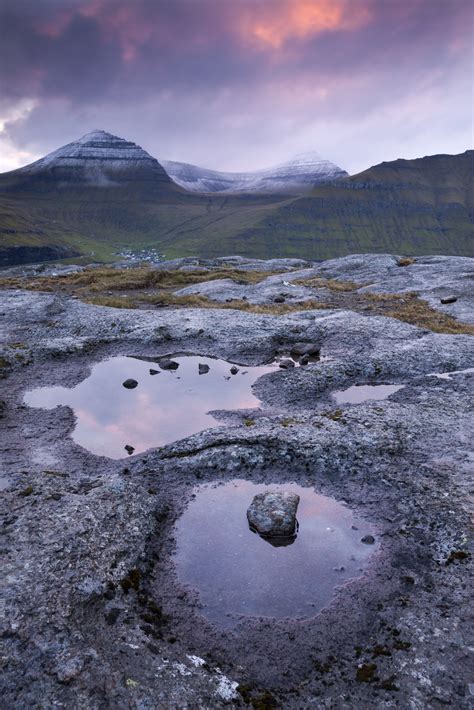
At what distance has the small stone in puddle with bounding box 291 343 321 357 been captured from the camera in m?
29.2

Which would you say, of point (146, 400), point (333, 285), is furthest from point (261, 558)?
point (333, 285)

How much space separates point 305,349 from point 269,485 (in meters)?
14.6

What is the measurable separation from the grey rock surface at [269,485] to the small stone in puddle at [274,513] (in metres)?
1.64

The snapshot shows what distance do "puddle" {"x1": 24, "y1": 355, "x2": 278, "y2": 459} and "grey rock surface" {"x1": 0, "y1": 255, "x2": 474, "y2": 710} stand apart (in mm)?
904

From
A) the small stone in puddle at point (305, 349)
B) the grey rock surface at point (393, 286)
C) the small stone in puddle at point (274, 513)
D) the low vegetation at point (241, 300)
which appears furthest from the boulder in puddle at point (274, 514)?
the grey rock surface at point (393, 286)

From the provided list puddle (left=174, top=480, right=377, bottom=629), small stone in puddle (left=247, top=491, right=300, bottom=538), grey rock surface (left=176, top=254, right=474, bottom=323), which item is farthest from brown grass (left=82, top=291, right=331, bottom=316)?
puddle (left=174, top=480, right=377, bottom=629)

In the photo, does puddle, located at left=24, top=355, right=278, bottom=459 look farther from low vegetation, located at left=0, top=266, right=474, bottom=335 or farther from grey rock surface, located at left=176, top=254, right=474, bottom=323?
grey rock surface, located at left=176, top=254, right=474, bottom=323

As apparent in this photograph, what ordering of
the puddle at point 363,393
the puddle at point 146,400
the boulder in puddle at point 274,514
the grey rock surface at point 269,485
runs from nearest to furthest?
the grey rock surface at point 269,485, the boulder in puddle at point 274,514, the puddle at point 146,400, the puddle at point 363,393

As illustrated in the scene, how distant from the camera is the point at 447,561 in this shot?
478 inches

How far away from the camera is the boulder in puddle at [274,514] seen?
13.6 metres

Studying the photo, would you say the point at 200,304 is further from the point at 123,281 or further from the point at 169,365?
the point at 123,281

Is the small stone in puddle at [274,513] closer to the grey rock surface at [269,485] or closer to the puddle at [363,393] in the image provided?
the grey rock surface at [269,485]

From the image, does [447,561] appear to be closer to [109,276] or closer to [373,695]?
[373,695]

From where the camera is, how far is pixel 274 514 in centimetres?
1395
